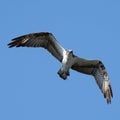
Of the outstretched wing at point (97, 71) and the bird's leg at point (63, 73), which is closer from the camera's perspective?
the bird's leg at point (63, 73)

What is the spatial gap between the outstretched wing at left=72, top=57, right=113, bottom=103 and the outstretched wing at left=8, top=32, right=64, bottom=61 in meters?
1.02

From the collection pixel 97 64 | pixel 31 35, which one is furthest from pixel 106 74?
pixel 31 35

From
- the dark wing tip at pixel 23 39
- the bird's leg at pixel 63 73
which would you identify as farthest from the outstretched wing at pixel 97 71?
the dark wing tip at pixel 23 39

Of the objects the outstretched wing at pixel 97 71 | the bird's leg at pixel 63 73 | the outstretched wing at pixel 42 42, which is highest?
the outstretched wing at pixel 42 42

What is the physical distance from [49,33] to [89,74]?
9.09 feet

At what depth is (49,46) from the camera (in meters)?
51.2

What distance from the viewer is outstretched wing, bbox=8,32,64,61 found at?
5084cm

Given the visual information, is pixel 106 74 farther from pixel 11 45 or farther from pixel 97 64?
pixel 11 45

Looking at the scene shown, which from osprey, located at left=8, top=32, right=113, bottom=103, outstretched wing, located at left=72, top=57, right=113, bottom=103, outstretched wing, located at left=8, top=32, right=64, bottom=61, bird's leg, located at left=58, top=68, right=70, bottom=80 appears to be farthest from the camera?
outstretched wing, located at left=72, top=57, right=113, bottom=103

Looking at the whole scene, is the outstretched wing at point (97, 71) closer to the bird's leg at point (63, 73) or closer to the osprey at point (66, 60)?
the osprey at point (66, 60)

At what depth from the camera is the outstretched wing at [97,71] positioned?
51.4 m

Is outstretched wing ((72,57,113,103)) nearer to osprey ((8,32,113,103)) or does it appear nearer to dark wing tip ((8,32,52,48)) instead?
osprey ((8,32,113,103))

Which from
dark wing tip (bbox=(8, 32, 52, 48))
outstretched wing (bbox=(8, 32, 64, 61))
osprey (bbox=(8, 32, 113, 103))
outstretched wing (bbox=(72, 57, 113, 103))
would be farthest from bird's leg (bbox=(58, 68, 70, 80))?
dark wing tip (bbox=(8, 32, 52, 48))

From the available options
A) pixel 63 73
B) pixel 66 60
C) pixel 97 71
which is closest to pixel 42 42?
Result: pixel 66 60
